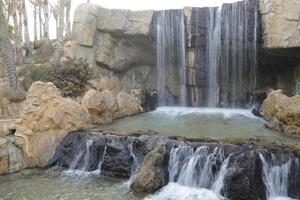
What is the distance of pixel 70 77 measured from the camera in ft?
47.9

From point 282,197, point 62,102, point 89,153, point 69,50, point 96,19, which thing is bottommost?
point 282,197

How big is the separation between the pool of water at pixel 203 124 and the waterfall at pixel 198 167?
130 centimetres

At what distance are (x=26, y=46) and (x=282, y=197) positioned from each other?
53.6 feet

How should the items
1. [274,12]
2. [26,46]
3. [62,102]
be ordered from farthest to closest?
[26,46] → [274,12] → [62,102]

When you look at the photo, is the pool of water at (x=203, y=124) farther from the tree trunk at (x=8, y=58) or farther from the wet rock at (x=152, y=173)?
the tree trunk at (x=8, y=58)

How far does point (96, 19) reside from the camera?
16.8 meters

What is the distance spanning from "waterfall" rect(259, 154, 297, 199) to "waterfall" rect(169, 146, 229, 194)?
90 cm

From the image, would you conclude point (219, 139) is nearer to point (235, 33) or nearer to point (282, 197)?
point (282, 197)

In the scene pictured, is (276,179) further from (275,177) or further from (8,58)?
(8,58)

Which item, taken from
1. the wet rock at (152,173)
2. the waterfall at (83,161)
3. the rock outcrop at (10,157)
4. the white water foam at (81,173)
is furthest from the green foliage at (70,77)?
the wet rock at (152,173)

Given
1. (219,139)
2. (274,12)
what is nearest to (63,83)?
(219,139)

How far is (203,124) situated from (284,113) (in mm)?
2596

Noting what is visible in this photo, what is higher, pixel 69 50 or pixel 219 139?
pixel 69 50

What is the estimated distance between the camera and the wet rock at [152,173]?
816cm
